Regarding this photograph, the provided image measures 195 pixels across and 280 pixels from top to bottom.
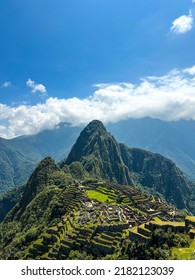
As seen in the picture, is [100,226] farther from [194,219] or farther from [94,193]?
[94,193]

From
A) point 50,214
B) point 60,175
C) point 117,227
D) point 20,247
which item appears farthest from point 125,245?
point 60,175

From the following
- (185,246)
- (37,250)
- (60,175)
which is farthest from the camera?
(60,175)

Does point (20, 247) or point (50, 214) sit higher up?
point (50, 214)

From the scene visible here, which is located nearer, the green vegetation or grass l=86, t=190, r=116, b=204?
grass l=86, t=190, r=116, b=204

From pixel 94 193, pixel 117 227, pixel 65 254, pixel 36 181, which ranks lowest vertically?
pixel 65 254

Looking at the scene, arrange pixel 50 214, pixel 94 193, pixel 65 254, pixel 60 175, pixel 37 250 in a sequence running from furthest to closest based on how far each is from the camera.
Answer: pixel 60 175, pixel 94 193, pixel 50 214, pixel 37 250, pixel 65 254

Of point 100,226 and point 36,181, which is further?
point 36,181

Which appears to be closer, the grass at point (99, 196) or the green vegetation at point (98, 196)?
the grass at point (99, 196)

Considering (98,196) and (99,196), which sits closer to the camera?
(98,196)
